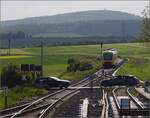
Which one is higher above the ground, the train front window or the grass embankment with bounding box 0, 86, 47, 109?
the train front window

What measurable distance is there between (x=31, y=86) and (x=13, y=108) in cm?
2003

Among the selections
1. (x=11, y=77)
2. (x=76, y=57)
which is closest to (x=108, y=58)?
(x=11, y=77)

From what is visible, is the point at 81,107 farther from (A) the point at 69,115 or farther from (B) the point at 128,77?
(B) the point at 128,77

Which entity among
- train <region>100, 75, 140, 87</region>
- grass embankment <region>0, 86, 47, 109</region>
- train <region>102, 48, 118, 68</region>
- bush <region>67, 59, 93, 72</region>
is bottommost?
grass embankment <region>0, 86, 47, 109</region>

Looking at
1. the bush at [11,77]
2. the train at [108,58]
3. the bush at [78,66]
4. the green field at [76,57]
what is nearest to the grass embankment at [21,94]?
the green field at [76,57]

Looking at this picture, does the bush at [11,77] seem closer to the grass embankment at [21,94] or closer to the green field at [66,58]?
the grass embankment at [21,94]

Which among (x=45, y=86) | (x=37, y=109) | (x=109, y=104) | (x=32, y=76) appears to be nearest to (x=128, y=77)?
(x=45, y=86)

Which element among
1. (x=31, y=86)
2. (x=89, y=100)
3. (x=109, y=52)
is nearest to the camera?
(x=89, y=100)

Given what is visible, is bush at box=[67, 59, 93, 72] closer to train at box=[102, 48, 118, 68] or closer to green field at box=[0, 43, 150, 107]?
green field at box=[0, 43, 150, 107]

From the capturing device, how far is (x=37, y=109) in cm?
3062

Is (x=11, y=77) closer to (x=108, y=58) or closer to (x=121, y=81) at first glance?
(x=121, y=81)

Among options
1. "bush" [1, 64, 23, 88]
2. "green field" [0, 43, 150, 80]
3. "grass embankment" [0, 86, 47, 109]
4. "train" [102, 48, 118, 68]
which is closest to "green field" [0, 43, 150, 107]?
"green field" [0, 43, 150, 80]

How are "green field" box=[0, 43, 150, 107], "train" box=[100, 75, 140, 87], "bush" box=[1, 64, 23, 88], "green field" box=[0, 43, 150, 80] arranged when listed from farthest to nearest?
"green field" box=[0, 43, 150, 80] < "green field" box=[0, 43, 150, 107] < "bush" box=[1, 64, 23, 88] < "train" box=[100, 75, 140, 87]

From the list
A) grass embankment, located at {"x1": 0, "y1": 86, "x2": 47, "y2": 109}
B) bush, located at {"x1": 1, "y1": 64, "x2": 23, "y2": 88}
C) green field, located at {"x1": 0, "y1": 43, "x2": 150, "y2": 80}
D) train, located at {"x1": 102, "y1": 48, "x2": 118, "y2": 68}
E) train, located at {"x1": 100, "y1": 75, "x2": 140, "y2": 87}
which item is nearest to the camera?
grass embankment, located at {"x1": 0, "y1": 86, "x2": 47, "y2": 109}
